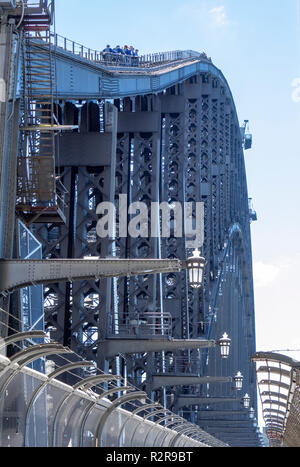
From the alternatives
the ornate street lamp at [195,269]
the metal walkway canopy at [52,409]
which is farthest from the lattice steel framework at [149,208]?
the ornate street lamp at [195,269]

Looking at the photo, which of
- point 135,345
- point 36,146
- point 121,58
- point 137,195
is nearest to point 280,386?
point 135,345

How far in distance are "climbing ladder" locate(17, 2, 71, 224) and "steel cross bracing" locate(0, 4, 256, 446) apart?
78 cm

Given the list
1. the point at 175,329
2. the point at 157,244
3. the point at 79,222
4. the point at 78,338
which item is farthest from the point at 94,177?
the point at 175,329

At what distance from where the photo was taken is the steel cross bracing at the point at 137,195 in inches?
1095

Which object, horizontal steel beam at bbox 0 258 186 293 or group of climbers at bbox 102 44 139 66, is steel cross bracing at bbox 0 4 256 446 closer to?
group of climbers at bbox 102 44 139 66

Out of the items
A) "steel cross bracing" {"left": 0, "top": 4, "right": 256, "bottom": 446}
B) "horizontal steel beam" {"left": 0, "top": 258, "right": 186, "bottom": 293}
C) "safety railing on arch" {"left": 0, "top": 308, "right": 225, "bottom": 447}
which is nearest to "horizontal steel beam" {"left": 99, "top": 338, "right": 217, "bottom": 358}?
"steel cross bracing" {"left": 0, "top": 4, "right": 256, "bottom": 446}

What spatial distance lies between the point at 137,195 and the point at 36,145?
15.2 m

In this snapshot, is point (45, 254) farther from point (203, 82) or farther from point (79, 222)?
point (203, 82)

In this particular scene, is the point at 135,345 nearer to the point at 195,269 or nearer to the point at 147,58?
the point at 195,269

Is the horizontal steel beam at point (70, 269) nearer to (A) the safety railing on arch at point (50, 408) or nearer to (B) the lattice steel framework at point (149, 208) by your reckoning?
(A) the safety railing on arch at point (50, 408)

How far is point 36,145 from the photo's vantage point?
75.1 feet

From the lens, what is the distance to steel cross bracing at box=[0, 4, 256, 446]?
27.8 m

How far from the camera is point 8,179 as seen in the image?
1920cm

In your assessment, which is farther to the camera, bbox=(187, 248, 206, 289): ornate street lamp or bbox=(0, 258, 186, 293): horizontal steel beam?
bbox=(0, 258, 186, 293): horizontal steel beam
